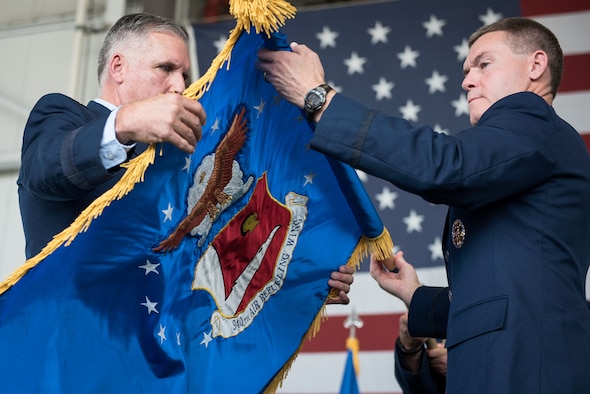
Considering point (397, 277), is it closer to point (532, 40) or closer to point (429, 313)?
point (429, 313)

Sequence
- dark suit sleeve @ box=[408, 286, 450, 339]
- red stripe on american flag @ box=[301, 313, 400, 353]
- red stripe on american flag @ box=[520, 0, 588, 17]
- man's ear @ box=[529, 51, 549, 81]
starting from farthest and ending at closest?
red stripe on american flag @ box=[520, 0, 588, 17], red stripe on american flag @ box=[301, 313, 400, 353], dark suit sleeve @ box=[408, 286, 450, 339], man's ear @ box=[529, 51, 549, 81]

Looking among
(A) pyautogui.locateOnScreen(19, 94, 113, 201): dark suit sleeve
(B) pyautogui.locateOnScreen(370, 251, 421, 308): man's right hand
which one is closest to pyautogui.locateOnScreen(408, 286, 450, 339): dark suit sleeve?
(B) pyautogui.locateOnScreen(370, 251, 421, 308): man's right hand

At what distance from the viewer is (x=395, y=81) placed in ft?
15.5

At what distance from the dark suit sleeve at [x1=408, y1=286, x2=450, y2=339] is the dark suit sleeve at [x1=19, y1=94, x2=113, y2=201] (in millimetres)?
938

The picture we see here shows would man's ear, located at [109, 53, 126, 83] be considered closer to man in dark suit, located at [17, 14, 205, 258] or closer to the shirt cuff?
man in dark suit, located at [17, 14, 205, 258]

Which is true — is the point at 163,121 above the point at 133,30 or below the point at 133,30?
below

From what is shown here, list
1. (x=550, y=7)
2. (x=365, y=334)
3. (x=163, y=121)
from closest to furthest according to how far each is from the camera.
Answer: (x=163, y=121), (x=365, y=334), (x=550, y=7)

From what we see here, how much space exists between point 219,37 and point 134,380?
3.16 metres

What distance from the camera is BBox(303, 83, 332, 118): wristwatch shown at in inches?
75.9

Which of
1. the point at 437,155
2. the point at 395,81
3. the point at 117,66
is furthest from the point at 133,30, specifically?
the point at 395,81

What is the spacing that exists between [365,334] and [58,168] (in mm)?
2681

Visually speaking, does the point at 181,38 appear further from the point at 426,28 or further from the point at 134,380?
the point at 426,28

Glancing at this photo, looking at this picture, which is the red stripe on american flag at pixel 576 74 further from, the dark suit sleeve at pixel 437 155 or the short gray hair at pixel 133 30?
the dark suit sleeve at pixel 437 155

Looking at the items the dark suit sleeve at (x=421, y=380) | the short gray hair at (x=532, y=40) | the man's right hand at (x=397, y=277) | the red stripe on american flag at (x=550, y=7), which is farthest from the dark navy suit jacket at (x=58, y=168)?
the red stripe on american flag at (x=550, y=7)
